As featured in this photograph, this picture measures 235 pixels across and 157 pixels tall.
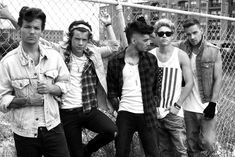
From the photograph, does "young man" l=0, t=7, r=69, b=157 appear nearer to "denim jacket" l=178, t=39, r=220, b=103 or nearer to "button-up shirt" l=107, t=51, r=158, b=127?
"button-up shirt" l=107, t=51, r=158, b=127

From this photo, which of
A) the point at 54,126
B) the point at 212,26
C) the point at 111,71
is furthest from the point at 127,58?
the point at 212,26

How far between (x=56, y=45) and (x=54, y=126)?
942 millimetres

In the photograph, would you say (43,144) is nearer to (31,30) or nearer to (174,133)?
(31,30)

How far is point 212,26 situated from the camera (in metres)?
5.57

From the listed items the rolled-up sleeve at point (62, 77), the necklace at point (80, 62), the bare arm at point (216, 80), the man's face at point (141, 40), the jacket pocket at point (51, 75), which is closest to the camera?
the jacket pocket at point (51, 75)

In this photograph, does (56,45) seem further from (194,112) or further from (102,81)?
(194,112)

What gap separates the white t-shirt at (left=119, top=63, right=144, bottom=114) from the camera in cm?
358

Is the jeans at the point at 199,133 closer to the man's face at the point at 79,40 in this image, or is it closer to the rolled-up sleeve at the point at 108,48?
the rolled-up sleeve at the point at 108,48

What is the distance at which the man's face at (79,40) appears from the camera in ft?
10.8

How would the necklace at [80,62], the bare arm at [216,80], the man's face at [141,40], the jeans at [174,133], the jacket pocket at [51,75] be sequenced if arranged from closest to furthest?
the jacket pocket at [51,75] < the necklace at [80,62] < the man's face at [141,40] < the jeans at [174,133] < the bare arm at [216,80]

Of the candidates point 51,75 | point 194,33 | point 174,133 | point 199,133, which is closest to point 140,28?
point 194,33

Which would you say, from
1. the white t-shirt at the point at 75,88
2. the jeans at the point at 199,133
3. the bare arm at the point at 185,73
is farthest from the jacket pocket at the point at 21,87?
the jeans at the point at 199,133

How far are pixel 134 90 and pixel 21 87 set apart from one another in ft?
4.08

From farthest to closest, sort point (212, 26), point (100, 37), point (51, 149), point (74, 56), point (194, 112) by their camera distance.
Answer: point (212, 26) < point (194, 112) < point (100, 37) < point (74, 56) < point (51, 149)
